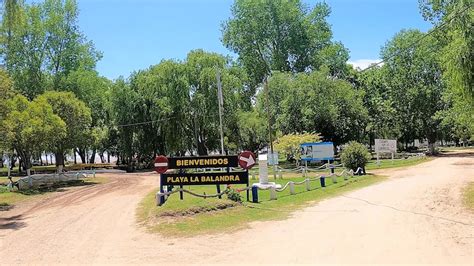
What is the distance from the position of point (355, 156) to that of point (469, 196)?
13.4m

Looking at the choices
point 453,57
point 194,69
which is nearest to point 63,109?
point 194,69

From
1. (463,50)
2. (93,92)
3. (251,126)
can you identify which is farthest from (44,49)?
(463,50)

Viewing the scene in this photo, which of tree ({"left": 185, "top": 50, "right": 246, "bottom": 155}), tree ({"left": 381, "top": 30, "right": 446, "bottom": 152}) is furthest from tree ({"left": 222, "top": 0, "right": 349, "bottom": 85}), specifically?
tree ({"left": 185, "top": 50, "right": 246, "bottom": 155})

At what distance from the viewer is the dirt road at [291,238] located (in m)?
8.79

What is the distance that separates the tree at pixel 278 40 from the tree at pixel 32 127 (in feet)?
123

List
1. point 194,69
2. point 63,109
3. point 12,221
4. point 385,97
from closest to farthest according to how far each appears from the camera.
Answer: point 12,221
point 63,109
point 194,69
point 385,97

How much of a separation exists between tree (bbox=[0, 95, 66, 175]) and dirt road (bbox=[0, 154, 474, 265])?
12.0 m

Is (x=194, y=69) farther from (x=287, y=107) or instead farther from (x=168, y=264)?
(x=168, y=264)

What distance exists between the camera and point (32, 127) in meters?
27.9

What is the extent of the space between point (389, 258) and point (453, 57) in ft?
32.1

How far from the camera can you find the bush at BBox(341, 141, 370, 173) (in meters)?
30.0

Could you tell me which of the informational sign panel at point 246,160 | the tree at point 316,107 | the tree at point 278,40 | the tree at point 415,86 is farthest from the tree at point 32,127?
the tree at point 415,86

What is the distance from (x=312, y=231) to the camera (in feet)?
36.4

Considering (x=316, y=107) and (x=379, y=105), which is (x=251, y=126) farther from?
(x=379, y=105)
